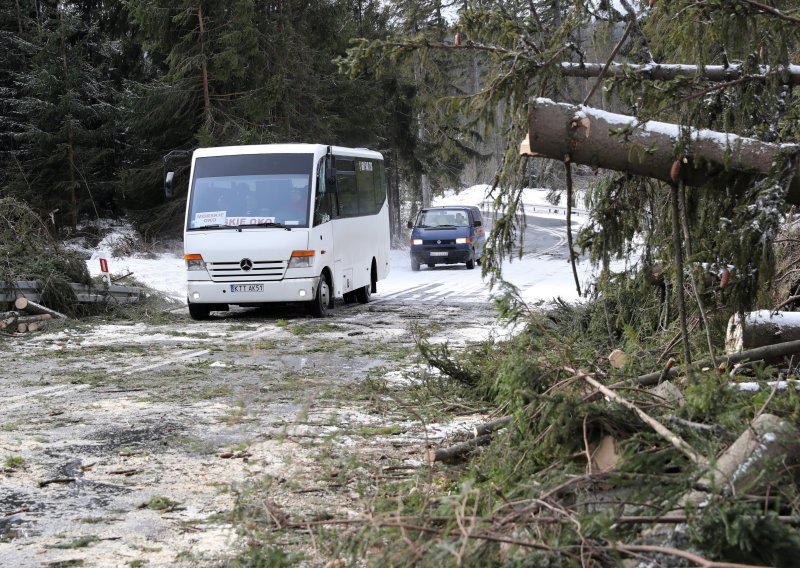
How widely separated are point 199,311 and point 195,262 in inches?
34.3

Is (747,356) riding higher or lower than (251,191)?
lower

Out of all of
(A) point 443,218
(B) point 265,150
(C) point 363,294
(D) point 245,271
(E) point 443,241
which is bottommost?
(C) point 363,294

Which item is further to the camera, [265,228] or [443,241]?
[443,241]

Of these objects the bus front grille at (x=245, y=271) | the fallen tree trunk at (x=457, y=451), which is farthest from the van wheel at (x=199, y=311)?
the fallen tree trunk at (x=457, y=451)

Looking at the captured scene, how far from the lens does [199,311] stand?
16219 millimetres

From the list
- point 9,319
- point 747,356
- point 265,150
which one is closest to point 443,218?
point 265,150

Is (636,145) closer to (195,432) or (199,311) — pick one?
(195,432)

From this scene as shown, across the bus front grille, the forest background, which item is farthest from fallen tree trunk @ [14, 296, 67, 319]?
the forest background

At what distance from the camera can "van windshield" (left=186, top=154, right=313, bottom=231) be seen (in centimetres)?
1614

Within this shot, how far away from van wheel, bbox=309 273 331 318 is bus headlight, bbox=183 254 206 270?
1.91m

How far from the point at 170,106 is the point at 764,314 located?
2456 cm

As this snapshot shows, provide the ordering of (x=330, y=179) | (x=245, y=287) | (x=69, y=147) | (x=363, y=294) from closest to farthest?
(x=245, y=287)
(x=330, y=179)
(x=363, y=294)
(x=69, y=147)

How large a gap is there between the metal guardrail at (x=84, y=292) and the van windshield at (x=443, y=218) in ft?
44.3

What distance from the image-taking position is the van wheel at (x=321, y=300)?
16219mm
